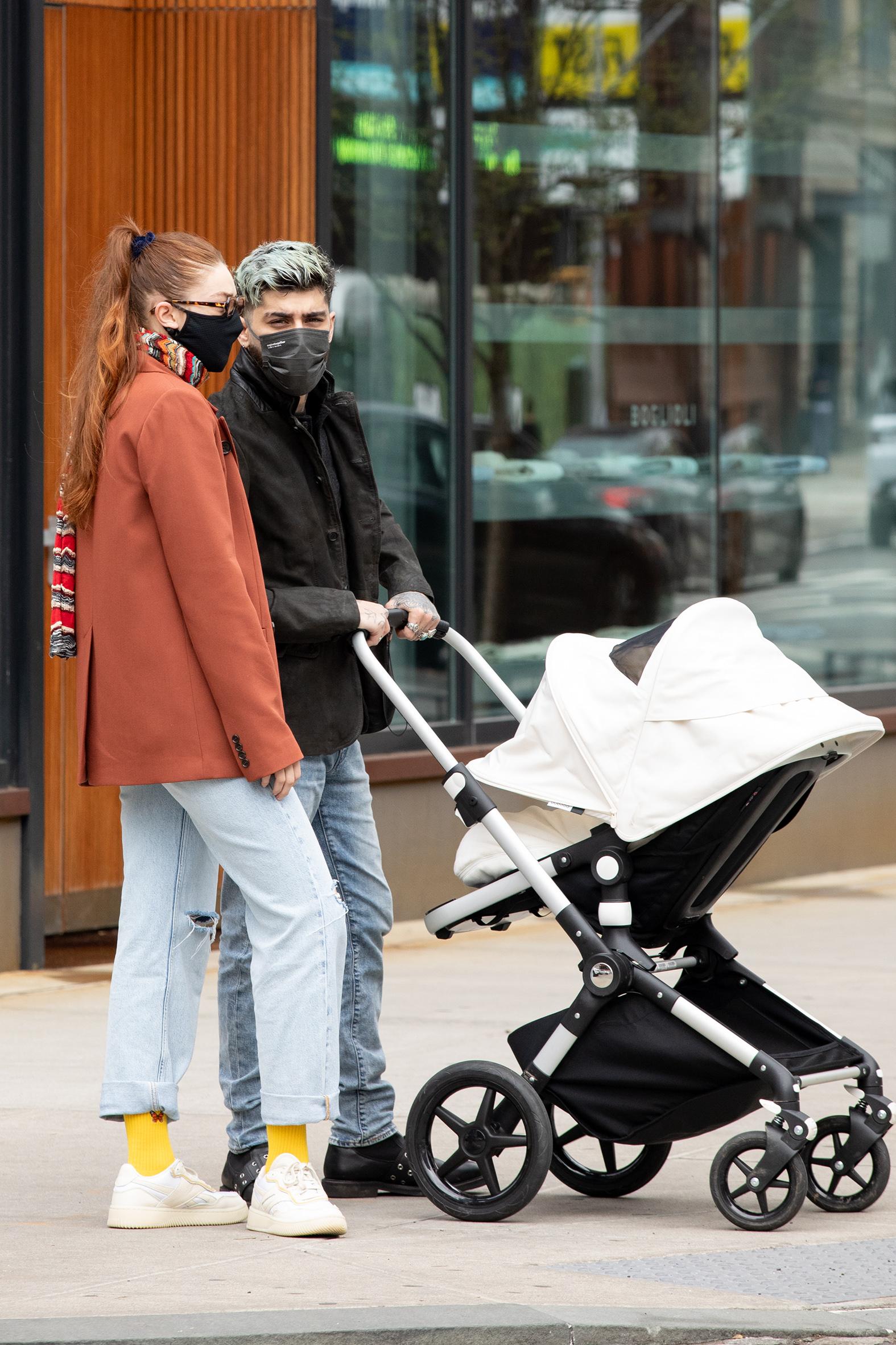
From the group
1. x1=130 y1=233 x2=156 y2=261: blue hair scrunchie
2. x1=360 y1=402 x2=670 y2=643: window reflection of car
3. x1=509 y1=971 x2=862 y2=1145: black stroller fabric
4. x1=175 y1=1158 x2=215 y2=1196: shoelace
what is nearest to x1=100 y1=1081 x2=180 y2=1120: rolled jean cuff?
x1=175 y1=1158 x2=215 y2=1196: shoelace

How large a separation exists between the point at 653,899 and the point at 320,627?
2.97 ft

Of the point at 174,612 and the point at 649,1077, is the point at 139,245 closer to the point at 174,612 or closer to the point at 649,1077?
the point at 174,612

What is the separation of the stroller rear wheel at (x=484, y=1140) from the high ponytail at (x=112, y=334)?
139 cm

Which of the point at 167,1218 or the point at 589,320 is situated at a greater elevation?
the point at 589,320

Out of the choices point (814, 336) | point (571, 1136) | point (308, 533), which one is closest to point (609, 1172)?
point (571, 1136)

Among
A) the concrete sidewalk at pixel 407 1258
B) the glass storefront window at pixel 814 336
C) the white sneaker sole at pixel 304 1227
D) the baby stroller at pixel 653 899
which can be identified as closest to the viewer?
the concrete sidewalk at pixel 407 1258

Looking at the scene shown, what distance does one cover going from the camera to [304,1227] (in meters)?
4.34

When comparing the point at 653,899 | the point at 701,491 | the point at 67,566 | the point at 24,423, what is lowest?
the point at 653,899

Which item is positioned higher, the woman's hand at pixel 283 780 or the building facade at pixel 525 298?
the building facade at pixel 525 298

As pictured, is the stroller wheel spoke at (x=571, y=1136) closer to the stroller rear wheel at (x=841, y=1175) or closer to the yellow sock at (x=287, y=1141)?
the stroller rear wheel at (x=841, y=1175)

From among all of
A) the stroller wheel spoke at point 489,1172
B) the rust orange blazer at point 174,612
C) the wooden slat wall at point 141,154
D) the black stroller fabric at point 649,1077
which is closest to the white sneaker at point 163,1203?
the stroller wheel spoke at point 489,1172

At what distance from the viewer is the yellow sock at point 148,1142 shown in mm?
4484

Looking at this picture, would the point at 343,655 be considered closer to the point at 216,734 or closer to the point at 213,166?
the point at 216,734

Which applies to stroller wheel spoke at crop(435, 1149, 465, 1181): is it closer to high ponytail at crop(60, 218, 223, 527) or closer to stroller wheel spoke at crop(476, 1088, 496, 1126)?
stroller wheel spoke at crop(476, 1088, 496, 1126)
